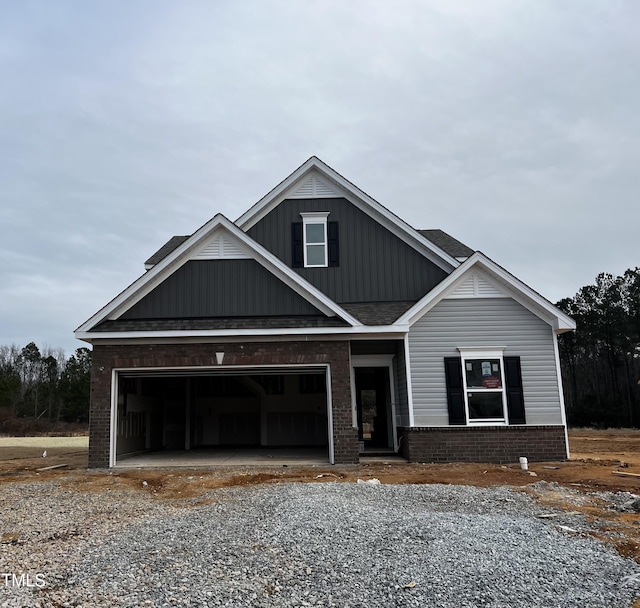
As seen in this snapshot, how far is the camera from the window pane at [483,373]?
45.9 ft

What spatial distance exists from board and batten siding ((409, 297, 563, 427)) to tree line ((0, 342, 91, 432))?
47.6 meters

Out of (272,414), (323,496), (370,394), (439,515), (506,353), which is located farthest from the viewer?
(370,394)

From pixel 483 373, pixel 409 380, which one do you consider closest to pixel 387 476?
pixel 409 380

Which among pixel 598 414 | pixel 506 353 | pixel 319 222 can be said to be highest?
pixel 319 222

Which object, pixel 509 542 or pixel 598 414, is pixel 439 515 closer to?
pixel 509 542

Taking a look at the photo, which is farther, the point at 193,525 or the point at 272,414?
the point at 272,414

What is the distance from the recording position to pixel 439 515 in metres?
7.29

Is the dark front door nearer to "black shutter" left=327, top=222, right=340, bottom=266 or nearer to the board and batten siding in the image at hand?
the board and batten siding

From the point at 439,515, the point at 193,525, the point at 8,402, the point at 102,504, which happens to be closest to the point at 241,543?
the point at 193,525

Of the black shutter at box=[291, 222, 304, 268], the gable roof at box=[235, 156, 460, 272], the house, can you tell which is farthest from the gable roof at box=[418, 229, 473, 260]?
the black shutter at box=[291, 222, 304, 268]

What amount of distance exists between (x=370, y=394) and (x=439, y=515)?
4366 centimetres

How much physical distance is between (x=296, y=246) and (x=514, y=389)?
718 centimetres

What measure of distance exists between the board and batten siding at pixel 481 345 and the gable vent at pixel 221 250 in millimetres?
4812

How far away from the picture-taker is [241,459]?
15016 millimetres
